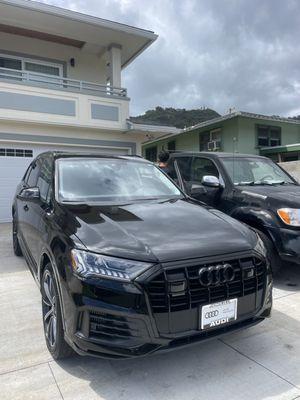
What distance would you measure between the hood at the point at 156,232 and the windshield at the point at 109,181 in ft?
1.06

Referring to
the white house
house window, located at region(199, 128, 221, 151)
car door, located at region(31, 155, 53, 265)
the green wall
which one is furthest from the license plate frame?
house window, located at region(199, 128, 221, 151)

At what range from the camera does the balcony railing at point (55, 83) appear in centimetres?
971

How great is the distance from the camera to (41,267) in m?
3.10

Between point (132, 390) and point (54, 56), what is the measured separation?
11.9 meters

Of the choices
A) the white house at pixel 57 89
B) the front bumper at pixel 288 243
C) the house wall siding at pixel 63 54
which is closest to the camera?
the front bumper at pixel 288 243

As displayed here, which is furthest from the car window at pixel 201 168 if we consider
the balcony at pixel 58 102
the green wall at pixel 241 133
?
the green wall at pixel 241 133

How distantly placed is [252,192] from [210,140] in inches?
526

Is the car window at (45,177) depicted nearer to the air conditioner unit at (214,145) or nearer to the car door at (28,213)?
the car door at (28,213)

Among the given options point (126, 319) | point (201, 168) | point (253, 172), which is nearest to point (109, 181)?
point (126, 319)

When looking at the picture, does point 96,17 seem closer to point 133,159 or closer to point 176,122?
point 133,159

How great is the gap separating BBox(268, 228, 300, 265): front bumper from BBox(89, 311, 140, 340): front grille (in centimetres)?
270

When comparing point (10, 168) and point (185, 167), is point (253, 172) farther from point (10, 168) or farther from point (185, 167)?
point (10, 168)

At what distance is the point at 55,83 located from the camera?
10.1 m

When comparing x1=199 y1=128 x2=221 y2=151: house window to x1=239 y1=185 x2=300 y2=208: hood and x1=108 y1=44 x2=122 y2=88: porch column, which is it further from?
x1=239 y1=185 x2=300 y2=208: hood
